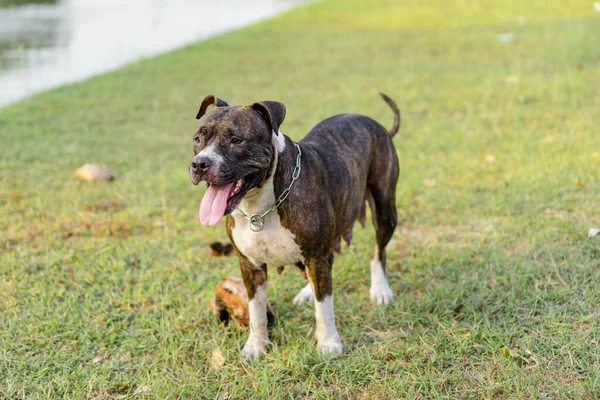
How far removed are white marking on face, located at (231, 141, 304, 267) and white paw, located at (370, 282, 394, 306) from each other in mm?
896

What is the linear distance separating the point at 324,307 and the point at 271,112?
118 centimetres

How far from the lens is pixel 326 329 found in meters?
3.54

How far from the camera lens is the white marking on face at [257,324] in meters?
3.58

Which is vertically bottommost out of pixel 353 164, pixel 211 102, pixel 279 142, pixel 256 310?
pixel 256 310

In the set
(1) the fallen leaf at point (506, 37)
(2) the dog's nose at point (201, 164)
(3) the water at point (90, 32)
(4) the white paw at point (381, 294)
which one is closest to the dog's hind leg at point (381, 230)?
(4) the white paw at point (381, 294)

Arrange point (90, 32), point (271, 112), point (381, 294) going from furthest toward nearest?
point (90, 32), point (381, 294), point (271, 112)

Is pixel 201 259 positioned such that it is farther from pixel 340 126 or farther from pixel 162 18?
pixel 162 18

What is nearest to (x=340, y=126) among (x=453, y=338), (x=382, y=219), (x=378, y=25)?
(x=382, y=219)

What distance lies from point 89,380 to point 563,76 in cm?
782

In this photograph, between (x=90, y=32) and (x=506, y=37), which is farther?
(x=90, y=32)

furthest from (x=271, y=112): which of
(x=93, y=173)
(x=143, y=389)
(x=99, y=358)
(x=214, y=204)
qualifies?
(x=93, y=173)

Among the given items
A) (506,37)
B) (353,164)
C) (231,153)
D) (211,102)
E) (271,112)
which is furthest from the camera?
(506,37)

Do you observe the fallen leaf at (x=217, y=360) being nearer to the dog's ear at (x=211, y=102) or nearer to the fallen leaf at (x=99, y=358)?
the fallen leaf at (x=99, y=358)

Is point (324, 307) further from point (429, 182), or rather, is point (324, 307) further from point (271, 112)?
point (429, 182)
